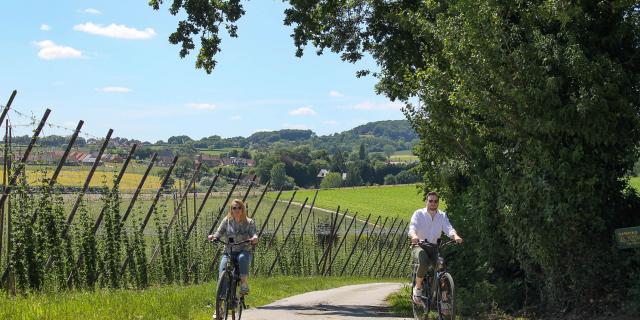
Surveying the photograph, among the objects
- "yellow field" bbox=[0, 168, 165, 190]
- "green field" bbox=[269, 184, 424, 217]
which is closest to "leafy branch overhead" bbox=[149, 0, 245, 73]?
"yellow field" bbox=[0, 168, 165, 190]

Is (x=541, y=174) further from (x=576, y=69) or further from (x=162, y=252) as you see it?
(x=162, y=252)

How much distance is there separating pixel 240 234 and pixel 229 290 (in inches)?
34.4

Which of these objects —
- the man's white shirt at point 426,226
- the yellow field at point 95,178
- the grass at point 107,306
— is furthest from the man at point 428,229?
the yellow field at point 95,178

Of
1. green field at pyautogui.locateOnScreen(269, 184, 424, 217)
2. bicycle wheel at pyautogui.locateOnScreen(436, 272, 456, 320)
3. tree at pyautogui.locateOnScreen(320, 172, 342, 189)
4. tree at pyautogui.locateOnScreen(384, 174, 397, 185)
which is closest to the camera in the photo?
bicycle wheel at pyautogui.locateOnScreen(436, 272, 456, 320)

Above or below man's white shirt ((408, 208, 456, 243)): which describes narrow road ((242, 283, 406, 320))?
below

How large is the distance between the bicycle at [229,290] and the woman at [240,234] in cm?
7

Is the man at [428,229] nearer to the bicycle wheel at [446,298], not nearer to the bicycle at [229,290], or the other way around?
the bicycle wheel at [446,298]

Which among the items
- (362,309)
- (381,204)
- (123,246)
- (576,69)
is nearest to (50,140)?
(123,246)

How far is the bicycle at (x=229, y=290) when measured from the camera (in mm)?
9734

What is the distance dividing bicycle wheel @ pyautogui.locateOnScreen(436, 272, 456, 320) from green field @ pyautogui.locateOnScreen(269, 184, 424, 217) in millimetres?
58759

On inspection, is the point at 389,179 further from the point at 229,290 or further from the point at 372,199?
the point at 229,290

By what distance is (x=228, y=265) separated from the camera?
33.0ft

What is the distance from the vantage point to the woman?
10.3 meters

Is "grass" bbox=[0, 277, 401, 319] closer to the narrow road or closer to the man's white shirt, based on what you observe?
the narrow road
